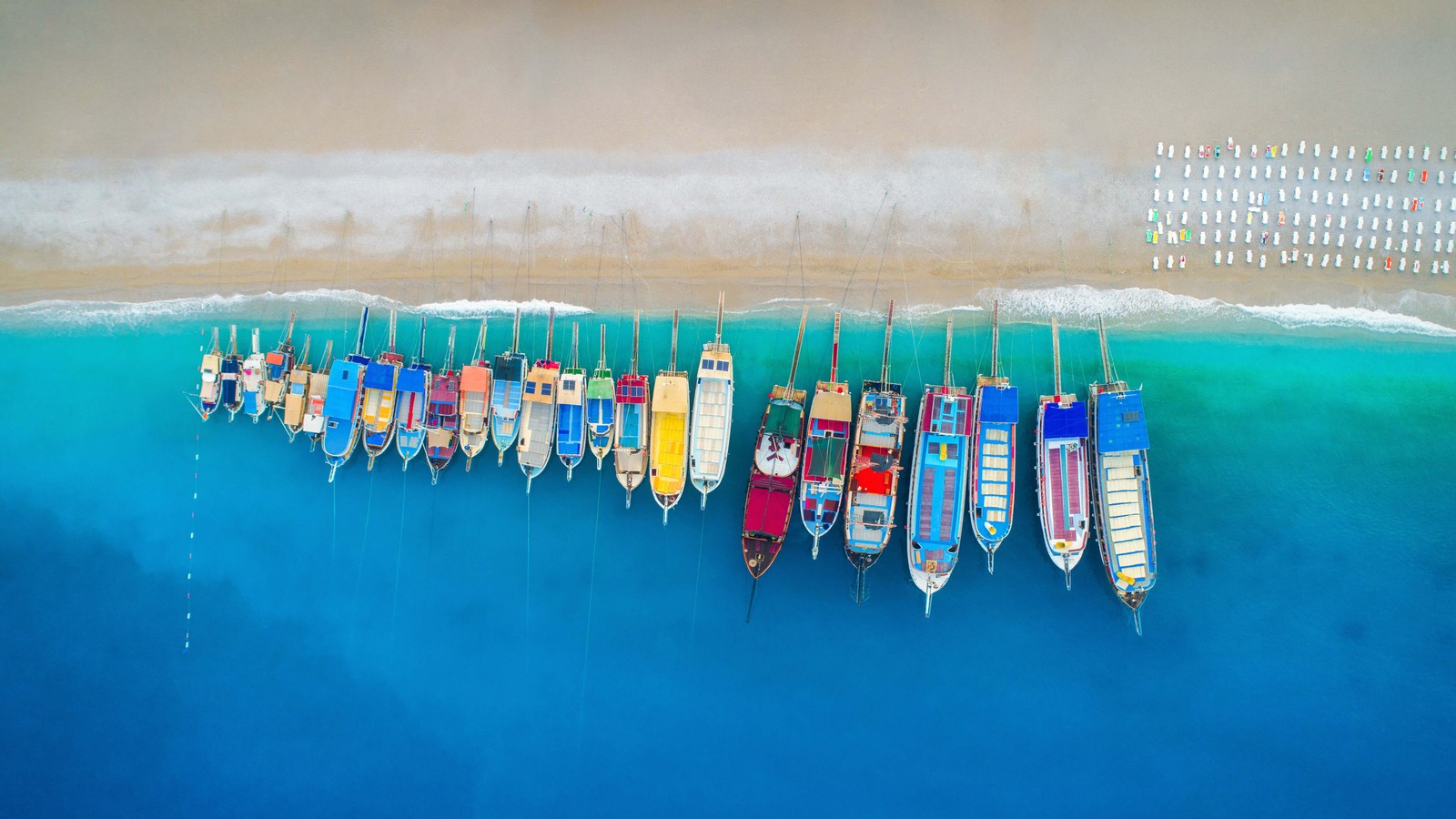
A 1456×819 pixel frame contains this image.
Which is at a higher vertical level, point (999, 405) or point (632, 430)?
point (999, 405)

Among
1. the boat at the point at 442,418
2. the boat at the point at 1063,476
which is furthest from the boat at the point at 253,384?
the boat at the point at 1063,476

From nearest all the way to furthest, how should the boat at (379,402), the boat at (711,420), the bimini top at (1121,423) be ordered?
1. the bimini top at (1121,423)
2. the boat at (711,420)
3. the boat at (379,402)

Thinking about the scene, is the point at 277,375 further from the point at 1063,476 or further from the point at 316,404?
the point at 1063,476

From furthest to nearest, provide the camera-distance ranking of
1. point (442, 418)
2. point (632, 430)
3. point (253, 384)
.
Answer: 1. point (253, 384)
2. point (442, 418)
3. point (632, 430)

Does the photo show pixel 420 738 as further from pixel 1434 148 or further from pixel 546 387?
pixel 1434 148

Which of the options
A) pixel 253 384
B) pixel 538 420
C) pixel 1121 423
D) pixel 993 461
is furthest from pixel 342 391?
pixel 1121 423

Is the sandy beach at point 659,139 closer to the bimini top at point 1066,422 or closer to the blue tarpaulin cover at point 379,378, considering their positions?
the blue tarpaulin cover at point 379,378
